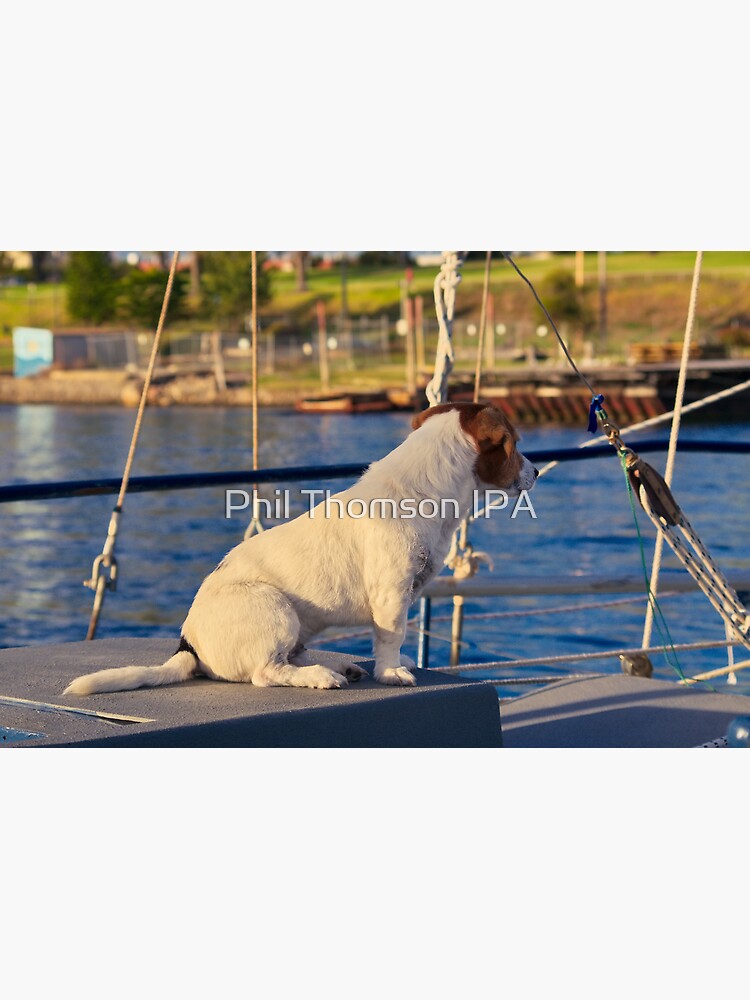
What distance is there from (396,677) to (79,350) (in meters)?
40.1

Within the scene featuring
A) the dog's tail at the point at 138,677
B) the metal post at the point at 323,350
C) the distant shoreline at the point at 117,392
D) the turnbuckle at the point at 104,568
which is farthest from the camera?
the metal post at the point at 323,350

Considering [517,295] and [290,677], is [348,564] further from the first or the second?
[517,295]

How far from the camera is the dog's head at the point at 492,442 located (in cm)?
368

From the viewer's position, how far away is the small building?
138 feet

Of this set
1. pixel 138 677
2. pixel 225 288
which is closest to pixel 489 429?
pixel 138 677

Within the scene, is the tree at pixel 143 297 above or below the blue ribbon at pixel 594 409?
above

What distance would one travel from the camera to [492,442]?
145 inches

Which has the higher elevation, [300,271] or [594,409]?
[300,271]

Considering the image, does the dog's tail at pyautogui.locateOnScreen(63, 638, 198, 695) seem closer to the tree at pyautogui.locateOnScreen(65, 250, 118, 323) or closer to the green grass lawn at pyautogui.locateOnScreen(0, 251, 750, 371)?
the green grass lawn at pyautogui.locateOnScreen(0, 251, 750, 371)

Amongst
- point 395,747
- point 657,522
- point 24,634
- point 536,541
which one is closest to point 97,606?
point 395,747

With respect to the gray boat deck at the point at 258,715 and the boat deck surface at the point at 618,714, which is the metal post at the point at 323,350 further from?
the gray boat deck at the point at 258,715

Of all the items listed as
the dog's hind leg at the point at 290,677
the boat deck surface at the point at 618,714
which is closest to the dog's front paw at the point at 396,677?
the dog's hind leg at the point at 290,677

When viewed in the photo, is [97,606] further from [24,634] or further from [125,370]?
[125,370]

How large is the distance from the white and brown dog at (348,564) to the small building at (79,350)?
129 feet
